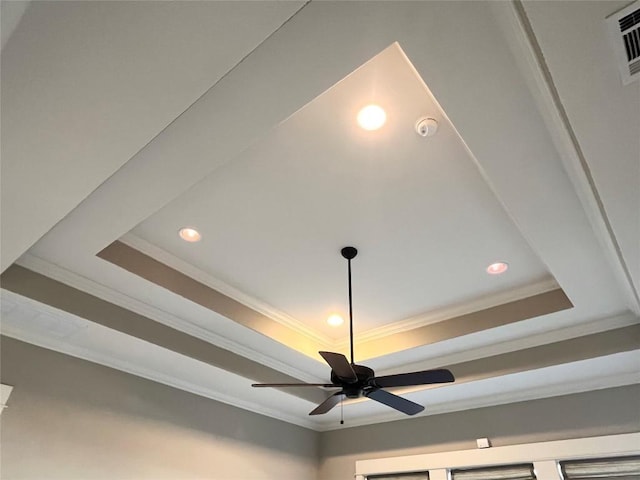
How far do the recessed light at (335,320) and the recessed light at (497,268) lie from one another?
1.13 m

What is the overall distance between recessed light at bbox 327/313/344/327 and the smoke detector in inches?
73.1

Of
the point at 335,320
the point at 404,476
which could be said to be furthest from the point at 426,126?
the point at 404,476

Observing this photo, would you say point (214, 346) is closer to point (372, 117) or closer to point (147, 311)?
point (147, 311)

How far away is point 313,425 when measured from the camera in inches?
193

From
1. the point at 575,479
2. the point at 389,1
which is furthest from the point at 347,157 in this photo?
the point at 575,479

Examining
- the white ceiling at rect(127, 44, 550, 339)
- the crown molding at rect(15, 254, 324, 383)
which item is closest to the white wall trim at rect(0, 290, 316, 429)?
the crown molding at rect(15, 254, 324, 383)

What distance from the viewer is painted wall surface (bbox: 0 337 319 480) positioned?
294cm

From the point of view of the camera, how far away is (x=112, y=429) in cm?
332

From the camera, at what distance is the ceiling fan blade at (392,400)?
2.71 meters

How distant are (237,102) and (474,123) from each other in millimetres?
869

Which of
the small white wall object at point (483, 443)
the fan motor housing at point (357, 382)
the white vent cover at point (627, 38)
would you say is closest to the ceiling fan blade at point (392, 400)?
the fan motor housing at point (357, 382)

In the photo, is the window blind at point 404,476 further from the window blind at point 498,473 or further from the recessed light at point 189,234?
the recessed light at point 189,234

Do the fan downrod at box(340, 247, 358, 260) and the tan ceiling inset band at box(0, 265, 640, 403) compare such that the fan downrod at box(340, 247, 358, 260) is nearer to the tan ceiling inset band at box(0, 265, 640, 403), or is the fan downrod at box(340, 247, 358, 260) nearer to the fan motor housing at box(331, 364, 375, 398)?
the fan motor housing at box(331, 364, 375, 398)

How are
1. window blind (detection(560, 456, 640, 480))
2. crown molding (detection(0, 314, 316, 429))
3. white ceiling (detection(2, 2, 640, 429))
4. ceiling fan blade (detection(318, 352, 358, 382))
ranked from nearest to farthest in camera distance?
1. white ceiling (detection(2, 2, 640, 429))
2. ceiling fan blade (detection(318, 352, 358, 382))
3. crown molding (detection(0, 314, 316, 429))
4. window blind (detection(560, 456, 640, 480))
